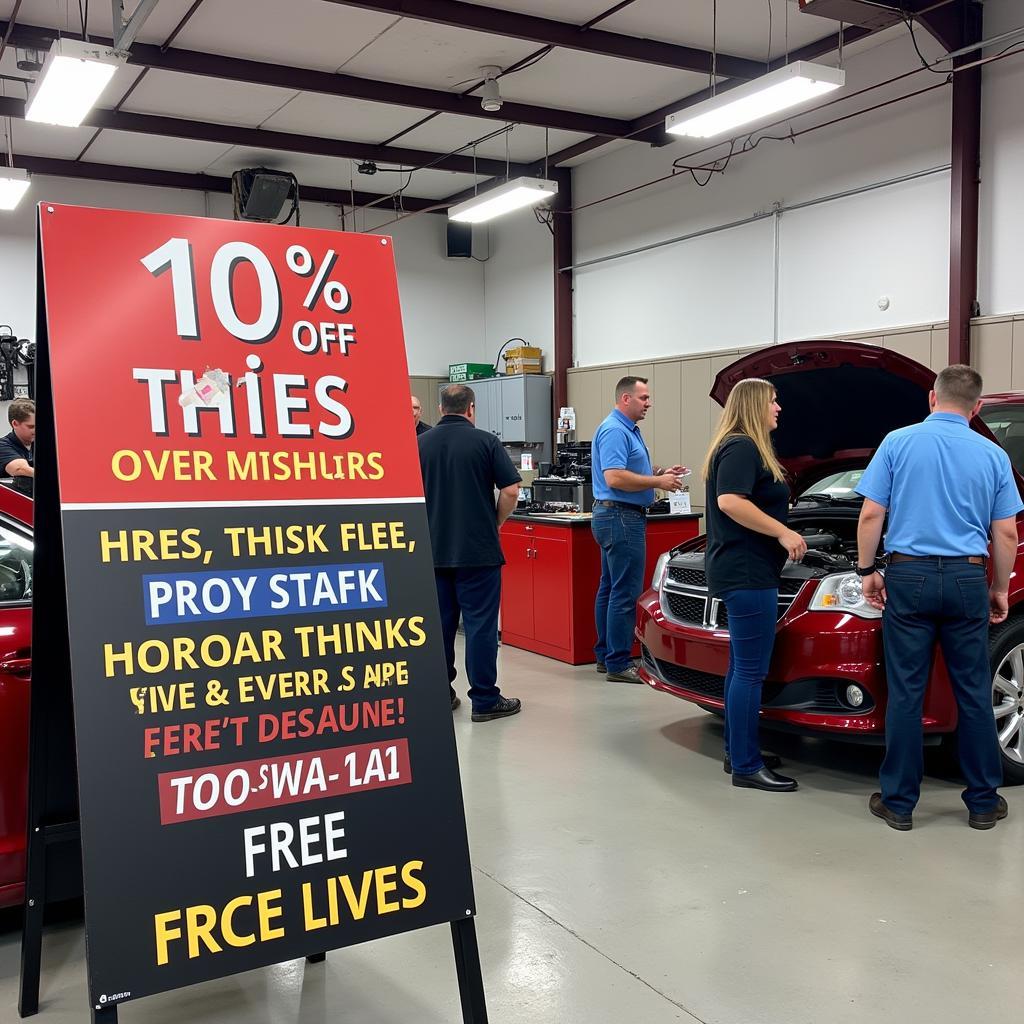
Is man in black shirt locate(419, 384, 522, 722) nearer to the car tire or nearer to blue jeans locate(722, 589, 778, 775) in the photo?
blue jeans locate(722, 589, 778, 775)

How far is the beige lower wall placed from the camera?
6945 millimetres

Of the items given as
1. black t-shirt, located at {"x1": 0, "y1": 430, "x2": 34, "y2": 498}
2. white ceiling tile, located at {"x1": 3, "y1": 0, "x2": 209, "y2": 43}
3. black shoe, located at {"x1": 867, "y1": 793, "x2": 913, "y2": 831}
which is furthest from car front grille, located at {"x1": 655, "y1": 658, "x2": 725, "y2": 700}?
white ceiling tile, located at {"x1": 3, "y1": 0, "x2": 209, "y2": 43}

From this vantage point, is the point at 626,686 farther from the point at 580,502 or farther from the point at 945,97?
the point at 945,97

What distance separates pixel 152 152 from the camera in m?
10.3

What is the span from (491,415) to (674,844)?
877 cm

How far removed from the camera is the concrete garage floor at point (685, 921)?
8.13 ft

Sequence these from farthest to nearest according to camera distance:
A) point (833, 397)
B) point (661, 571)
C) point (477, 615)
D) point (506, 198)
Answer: point (506, 198)
point (477, 615)
point (661, 571)
point (833, 397)

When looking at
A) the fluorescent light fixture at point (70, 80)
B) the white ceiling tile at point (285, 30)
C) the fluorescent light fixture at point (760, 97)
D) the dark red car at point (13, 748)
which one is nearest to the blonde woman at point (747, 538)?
the dark red car at point (13, 748)

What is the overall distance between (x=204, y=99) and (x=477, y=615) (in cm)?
593

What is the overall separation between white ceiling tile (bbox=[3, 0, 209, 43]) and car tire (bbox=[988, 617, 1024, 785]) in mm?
6185

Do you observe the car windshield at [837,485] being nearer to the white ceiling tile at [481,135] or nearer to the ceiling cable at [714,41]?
the ceiling cable at [714,41]

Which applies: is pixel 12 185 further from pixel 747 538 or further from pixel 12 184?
pixel 747 538

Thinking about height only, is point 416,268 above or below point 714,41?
below

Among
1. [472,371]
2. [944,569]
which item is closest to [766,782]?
[944,569]
